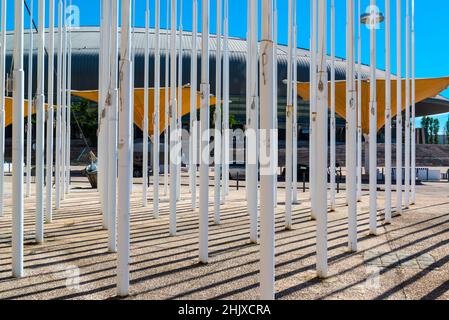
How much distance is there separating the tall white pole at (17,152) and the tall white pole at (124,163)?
1.74 meters

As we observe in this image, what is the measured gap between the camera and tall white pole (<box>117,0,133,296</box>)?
5.36 metres

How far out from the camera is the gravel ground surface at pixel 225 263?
18.4 ft

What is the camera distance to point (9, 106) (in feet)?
87.1

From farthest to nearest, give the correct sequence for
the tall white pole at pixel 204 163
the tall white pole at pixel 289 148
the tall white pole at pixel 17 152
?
the tall white pole at pixel 289 148 → the tall white pole at pixel 204 163 → the tall white pole at pixel 17 152

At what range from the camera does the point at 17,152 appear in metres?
6.39

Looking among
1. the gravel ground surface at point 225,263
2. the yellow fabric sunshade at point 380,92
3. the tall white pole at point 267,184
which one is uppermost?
the yellow fabric sunshade at point 380,92

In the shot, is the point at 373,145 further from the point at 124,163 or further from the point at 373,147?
the point at 124,163

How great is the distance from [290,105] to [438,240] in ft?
14.4

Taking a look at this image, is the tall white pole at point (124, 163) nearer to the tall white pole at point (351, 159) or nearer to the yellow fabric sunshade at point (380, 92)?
the tall white pole at point (351, 159)

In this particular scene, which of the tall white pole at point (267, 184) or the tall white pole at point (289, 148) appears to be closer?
the tall white pole at point (267, 184)

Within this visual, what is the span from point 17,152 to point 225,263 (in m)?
3.39

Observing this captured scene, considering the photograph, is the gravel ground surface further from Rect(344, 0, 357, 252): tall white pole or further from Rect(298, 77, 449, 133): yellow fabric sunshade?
Rect(298, 77, 449, 133): yellow fabric sunshade

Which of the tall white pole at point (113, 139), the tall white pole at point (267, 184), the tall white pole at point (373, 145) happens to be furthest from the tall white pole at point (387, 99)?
the tall white pole at point (267, 184)
